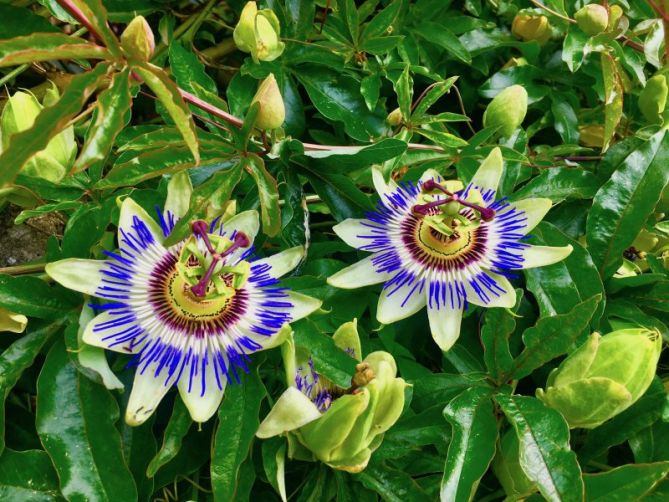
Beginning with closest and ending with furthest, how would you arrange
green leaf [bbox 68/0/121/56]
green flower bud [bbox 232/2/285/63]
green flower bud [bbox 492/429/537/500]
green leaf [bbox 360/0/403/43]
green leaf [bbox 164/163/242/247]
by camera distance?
green leaf [bbox 68/0/121/56]
green leaf [bbox 164/163/242/247]
green flower bud [bbox 492/429/537/500]
green flower bud [bbox 232/2/285/63]
green leaf [bbox 360/0/403/43]

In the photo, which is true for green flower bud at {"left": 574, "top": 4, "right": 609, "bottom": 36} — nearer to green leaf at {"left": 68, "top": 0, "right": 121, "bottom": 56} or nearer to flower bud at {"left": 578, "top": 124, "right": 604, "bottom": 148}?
flower bud at {"left": 578, "top": 124, "right": 604, "bottom": 148}

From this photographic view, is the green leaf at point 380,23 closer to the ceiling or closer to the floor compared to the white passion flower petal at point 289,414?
closer to the ceiling

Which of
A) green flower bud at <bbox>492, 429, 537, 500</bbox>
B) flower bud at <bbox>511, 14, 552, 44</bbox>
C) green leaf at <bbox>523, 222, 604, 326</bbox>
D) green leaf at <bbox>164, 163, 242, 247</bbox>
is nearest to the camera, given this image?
green leaf at <bbox>164, 163, 242, 247</bbox>

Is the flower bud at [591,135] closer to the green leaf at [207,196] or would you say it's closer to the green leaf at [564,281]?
the green leaf at [564,281]

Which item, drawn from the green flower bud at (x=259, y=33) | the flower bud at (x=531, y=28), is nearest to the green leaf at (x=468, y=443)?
the green flower bud at (x=259, y=33)

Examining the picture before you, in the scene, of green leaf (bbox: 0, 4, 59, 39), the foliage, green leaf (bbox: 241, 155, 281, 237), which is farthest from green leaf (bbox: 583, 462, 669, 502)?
green leaf (bbox: 0, 4, 59, 39)

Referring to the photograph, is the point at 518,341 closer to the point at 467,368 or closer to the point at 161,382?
the point at 467,368
